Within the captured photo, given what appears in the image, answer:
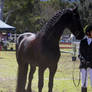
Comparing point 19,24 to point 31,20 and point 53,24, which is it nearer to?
point 31,20

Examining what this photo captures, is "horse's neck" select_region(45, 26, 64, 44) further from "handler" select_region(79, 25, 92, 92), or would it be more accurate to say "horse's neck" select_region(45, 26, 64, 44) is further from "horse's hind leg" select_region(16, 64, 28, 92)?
"horse's hind leg" select_region(16, 64, 28, 92)

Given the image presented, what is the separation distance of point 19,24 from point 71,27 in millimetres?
47272

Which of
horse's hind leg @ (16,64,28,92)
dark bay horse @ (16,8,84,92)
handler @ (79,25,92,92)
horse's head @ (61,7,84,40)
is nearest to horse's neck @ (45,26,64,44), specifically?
dark bay horse @ (16,8,84,92)

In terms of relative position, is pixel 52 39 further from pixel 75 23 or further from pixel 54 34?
pixel 75 23

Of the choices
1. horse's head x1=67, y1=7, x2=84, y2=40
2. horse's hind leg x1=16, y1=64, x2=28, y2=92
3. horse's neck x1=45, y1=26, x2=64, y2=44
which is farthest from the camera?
horse's hind leg x1=16, y1=64, x2=28, y2=92

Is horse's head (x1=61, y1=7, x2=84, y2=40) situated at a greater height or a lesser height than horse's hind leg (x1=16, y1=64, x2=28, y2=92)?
greater

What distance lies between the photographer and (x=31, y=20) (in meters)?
50.7

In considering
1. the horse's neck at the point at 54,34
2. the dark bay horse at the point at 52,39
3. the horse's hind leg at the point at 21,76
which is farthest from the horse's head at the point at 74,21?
the horse's hind leg at the point at 21,76

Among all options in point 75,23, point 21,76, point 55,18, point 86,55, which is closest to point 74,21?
point 75,23

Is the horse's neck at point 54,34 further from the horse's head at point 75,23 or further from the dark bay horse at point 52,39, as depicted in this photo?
the horse's head at point 75,23

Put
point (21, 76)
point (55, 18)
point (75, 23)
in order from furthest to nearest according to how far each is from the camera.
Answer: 1. point (21, 76)
2. point (55, 18)
3. point (75, 23)

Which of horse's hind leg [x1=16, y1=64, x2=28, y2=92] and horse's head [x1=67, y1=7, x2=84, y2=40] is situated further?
horse's hind leg [x1=16, y1=64, x2=28, y2=92]

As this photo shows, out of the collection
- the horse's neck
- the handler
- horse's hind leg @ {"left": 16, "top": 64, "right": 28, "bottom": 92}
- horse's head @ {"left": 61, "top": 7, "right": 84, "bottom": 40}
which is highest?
horse's head @ {"left": 61, "top": 7, "right": 84, "bottom": 40}

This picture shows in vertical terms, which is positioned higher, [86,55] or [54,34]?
[54,34]
